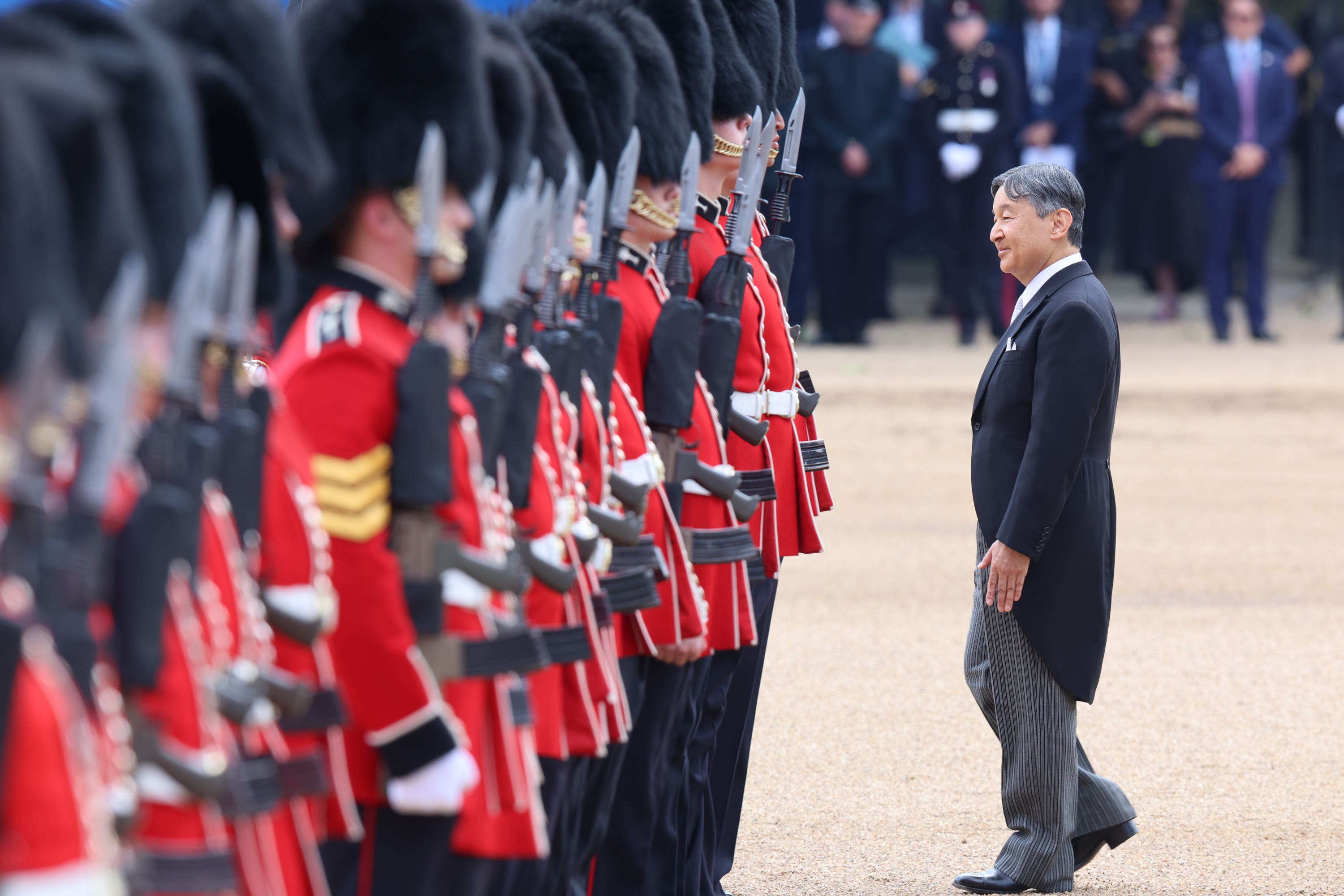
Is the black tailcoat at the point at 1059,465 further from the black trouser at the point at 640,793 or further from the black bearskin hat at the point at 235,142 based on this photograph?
the black bearskin hat at the point at 235,142

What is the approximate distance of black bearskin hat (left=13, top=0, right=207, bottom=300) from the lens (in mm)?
2066

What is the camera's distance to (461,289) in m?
2.73

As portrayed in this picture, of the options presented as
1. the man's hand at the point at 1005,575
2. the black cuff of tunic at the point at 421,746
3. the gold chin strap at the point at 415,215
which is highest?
the gold chin strap at the point at 415,215

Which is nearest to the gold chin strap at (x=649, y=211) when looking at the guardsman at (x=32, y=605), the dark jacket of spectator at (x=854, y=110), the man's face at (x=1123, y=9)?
the guardsman at (x=32, y=605)

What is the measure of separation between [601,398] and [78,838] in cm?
163

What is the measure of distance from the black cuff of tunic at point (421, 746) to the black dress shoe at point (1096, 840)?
2159 mm

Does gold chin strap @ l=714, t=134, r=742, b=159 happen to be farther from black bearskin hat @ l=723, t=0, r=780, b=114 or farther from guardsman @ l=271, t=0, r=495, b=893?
guardsman @ l=271, t=0, r=495, b=893

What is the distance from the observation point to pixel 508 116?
289 cm

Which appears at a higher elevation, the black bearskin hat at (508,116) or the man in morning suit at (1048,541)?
the black bearskin hat at (508,116)

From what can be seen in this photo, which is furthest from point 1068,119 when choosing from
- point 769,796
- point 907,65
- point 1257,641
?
point 769,796

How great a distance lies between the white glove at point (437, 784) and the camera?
251 cm

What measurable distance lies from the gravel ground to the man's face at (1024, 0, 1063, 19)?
10.4 feet

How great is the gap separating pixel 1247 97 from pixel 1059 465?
9.96 m

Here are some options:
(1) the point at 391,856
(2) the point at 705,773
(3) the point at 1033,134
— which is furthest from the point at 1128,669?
(3) the point at 1033,134
